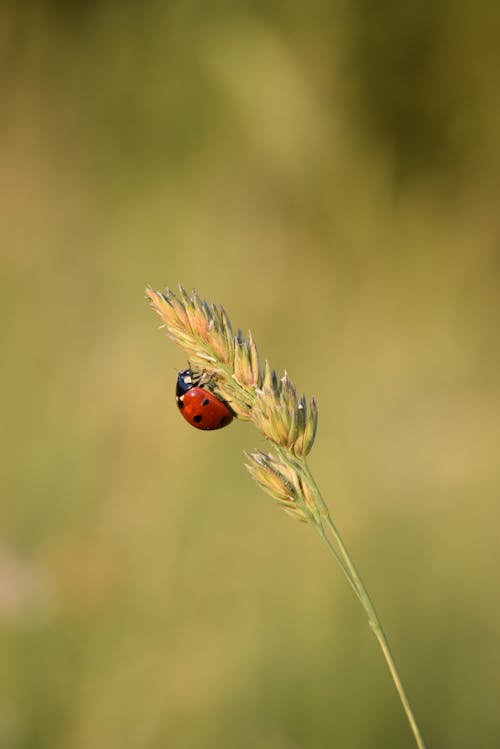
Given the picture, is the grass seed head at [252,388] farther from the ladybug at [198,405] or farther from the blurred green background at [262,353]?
the blurred green background at [262,353]

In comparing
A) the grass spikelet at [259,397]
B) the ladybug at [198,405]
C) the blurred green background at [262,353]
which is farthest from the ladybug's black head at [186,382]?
the blurred green background at [262,353]

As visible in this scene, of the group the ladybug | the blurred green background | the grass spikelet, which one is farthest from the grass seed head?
the blurred green background

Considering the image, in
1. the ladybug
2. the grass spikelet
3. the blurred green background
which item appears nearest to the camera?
the grass spikelet

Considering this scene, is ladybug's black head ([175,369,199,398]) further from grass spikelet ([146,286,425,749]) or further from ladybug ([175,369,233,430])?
grass spikelet ([146,286,425,749])

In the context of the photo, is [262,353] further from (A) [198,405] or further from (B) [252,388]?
(B) [252,388]

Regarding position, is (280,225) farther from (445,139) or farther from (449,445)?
(449,445)

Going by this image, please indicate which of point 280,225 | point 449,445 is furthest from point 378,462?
point 280,225
